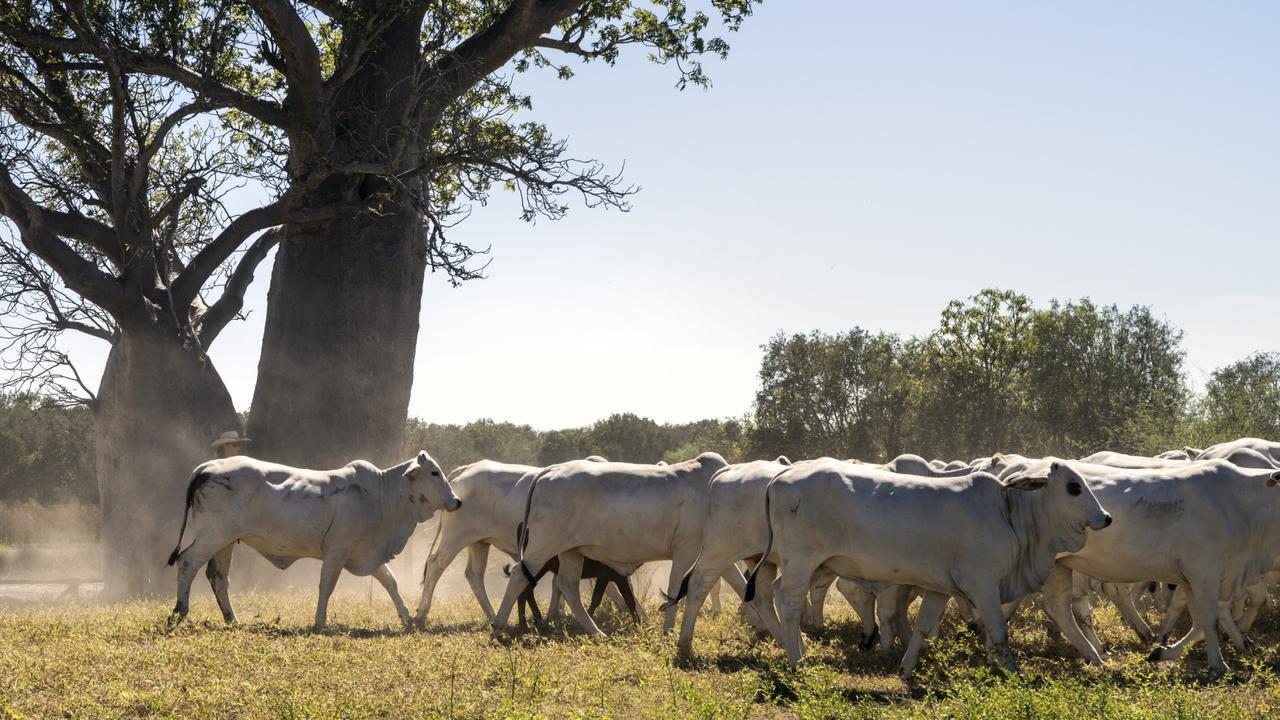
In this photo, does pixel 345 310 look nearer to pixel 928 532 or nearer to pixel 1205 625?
pixel 928 532

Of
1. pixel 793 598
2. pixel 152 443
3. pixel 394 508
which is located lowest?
pixel 793 598

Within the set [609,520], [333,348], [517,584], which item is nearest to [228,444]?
[333,348]

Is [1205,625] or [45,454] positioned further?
[45,454]

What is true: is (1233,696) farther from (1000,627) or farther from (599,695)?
(599,695)

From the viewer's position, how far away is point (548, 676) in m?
9.72

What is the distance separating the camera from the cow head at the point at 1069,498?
10805 mm

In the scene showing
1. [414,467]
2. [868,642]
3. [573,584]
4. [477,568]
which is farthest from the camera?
[477,568]

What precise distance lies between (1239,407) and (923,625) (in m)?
26.1

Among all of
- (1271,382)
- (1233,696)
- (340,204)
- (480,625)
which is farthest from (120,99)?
(1271,382)

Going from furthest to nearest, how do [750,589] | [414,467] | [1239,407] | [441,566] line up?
[1239,407] < [441,566] < [414,467] < [750,589]

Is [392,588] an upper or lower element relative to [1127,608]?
lower

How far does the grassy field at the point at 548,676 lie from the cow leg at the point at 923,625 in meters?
0.16

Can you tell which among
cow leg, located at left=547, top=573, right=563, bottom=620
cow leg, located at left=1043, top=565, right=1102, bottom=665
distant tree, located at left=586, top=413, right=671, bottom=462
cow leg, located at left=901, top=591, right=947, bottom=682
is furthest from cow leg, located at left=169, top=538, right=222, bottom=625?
distant tree, located at left=586, top=413, right=671, bottom=462

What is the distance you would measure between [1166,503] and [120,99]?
14.6 metres
